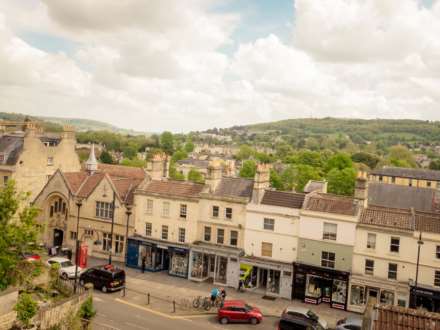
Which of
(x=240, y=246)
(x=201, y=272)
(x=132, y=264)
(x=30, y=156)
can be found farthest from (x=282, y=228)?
(x=30, y=156)

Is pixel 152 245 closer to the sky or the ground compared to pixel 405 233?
closer to the ground

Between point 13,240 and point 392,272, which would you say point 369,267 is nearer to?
point 392,272

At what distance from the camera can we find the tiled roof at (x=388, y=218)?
36281 millimetres

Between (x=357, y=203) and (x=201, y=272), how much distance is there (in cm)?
1583

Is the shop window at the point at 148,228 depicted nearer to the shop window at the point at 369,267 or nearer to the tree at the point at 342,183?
the shop window at the point at 369,267

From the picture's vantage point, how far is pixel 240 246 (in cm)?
4159

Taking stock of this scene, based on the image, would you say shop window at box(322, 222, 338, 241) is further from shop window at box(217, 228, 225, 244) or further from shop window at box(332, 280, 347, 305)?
shop window at box(217, 228, 225, 244)

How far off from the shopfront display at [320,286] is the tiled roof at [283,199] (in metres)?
5.45

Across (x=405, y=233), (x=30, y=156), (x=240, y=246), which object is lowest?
(x=240, y=246)

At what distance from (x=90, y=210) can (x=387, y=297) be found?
30.6 m

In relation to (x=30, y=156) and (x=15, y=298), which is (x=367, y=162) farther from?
(x=15, y=298)

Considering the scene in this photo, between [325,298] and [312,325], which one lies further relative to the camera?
[325,298]

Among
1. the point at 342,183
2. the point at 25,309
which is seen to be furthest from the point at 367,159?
the point at 25,309

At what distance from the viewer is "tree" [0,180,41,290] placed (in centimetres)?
2289
